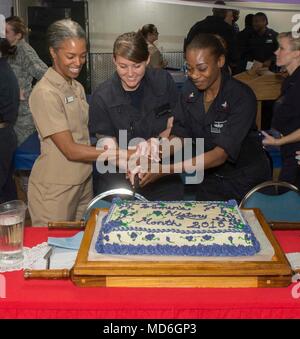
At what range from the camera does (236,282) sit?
1.58 metres

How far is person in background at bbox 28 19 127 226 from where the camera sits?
231 centimetres

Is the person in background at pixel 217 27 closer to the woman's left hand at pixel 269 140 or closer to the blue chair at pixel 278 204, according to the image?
the woman's left hand at pixel 269 140

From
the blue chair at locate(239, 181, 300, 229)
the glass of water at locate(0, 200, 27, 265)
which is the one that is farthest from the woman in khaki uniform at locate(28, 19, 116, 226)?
the blue chair at locate(239, 181, 300, 229)

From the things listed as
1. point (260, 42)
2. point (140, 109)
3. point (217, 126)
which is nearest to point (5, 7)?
point (260, 42)

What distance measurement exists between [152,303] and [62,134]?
106cm

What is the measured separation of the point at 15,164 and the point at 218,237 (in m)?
2.22

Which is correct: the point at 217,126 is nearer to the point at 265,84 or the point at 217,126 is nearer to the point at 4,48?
the point at 4,48

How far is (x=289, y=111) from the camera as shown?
3.07 meters

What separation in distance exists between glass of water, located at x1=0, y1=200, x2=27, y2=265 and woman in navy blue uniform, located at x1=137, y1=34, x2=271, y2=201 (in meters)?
0.74

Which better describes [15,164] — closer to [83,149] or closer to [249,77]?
[83,149]

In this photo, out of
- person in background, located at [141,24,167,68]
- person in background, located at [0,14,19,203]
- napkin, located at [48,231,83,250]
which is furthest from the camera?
person in background, located at [141,24,167,68]

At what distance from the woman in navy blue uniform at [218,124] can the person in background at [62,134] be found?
0.34 metres

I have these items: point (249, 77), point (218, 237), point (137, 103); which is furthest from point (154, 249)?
point (249, 77)

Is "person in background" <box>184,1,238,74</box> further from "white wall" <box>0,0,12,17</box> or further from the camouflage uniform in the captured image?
"white wall" <box>0,0,12,17</box>
